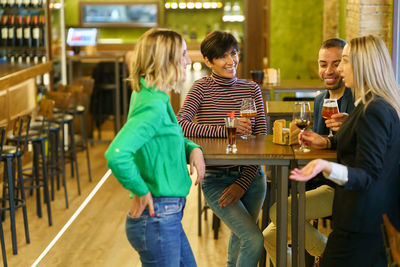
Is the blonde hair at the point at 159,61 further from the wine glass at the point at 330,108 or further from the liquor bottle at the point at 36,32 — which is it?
the liquor bottle at the point at 36,32

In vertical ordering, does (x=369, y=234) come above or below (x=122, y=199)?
above

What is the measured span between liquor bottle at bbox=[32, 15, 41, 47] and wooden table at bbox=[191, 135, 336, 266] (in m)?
5.15

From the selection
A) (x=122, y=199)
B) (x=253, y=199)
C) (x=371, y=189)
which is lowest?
(x=122, y=199)

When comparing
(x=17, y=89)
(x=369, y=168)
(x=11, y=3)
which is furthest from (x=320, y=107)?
(x=11, y=3)

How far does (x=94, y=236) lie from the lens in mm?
4879

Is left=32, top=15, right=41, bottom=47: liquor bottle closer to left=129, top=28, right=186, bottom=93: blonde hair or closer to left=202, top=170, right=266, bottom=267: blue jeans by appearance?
left=202, top=170, right=266, bottom=267: blue jeans

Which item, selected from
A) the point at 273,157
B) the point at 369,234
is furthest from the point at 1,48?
the point at 369,234

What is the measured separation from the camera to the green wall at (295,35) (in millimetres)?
8789

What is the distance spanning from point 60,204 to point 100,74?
10.2ft

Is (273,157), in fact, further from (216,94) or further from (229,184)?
(216,94)

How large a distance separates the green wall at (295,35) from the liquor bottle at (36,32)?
10.2ft

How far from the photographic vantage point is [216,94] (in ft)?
11.2

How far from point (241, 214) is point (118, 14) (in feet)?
29.1

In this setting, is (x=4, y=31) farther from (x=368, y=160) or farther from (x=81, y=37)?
(x=368, y=160)
